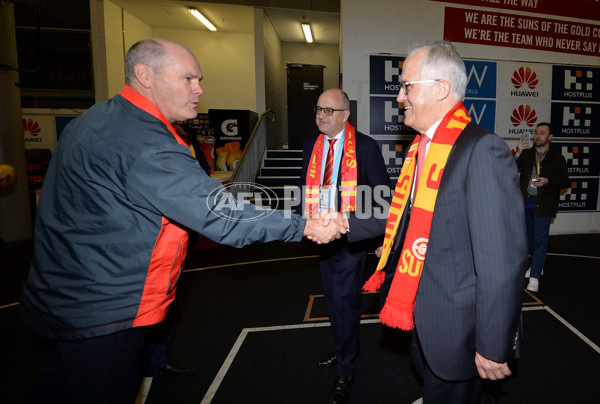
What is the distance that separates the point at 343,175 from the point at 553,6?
7813mm

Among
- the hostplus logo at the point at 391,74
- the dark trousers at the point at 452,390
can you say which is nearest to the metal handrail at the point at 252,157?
the hostplus logo at the point at 391,74

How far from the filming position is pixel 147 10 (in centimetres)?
1138

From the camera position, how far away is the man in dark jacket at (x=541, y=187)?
492 centimetres

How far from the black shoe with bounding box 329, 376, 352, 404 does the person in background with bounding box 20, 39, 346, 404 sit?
1.55 meters

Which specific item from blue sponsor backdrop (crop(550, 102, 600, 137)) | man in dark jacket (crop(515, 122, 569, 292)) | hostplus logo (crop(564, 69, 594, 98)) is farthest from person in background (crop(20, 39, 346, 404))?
hostplus logo (crop(564, 69, 594, 98))

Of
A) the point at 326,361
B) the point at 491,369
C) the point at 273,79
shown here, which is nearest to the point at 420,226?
the point at 491,369

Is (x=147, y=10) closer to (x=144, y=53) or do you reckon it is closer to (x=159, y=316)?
(x=144, y=53)

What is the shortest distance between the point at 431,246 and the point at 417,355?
74 centimetres

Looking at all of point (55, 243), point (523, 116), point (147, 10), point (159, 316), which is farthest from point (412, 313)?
point (147, 10)

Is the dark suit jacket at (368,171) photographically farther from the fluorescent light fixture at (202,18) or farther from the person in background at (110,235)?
the fluorescent light fixture at (202,18)

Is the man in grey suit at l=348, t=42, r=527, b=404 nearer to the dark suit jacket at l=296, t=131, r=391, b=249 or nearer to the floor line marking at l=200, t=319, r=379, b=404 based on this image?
the dark suit jacket at l=296, t=131, r=391, b=249

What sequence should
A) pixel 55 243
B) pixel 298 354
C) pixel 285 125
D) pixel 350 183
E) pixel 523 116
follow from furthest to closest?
pixel 285 125, pixel 523 116, pixel 298 354, pixel 350 183, pixel 55 243

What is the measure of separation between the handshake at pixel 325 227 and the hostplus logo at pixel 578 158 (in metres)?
7.94

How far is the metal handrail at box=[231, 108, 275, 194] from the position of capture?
7.01 metres
